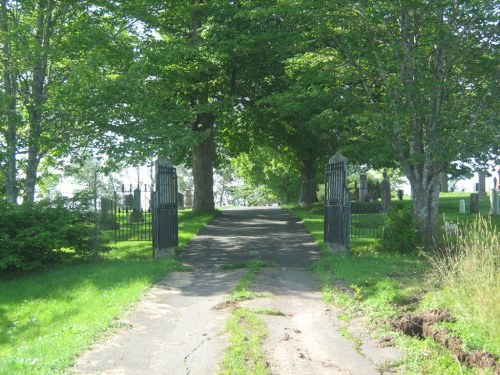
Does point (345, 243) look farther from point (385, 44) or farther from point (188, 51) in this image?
point (188, 51)

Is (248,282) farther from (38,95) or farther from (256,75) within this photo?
(256,75)

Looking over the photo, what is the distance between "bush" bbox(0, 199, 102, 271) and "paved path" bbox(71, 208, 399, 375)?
3312 mm

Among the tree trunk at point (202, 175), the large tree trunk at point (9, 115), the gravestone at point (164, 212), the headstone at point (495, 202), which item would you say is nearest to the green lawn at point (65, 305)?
the gravestone at point (164, 212)

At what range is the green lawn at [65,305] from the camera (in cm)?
656

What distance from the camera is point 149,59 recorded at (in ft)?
58.5

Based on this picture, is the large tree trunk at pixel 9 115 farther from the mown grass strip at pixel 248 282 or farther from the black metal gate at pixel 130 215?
the mown grass strip at pixel 248 282

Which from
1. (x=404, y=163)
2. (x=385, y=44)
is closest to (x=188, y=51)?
(x=385, y=44)

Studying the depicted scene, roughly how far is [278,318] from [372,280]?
2.77 meters

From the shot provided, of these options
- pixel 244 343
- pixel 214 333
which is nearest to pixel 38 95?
pixel 214 333

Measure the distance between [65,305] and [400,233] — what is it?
8099mm

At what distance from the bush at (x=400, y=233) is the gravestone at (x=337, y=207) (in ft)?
3.82

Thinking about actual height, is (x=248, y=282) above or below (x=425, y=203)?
below

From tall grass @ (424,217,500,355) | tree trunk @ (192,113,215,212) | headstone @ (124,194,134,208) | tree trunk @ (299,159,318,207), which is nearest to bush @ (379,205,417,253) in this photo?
tall grass @ (424,217,500,355)

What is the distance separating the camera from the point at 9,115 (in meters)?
16.2
